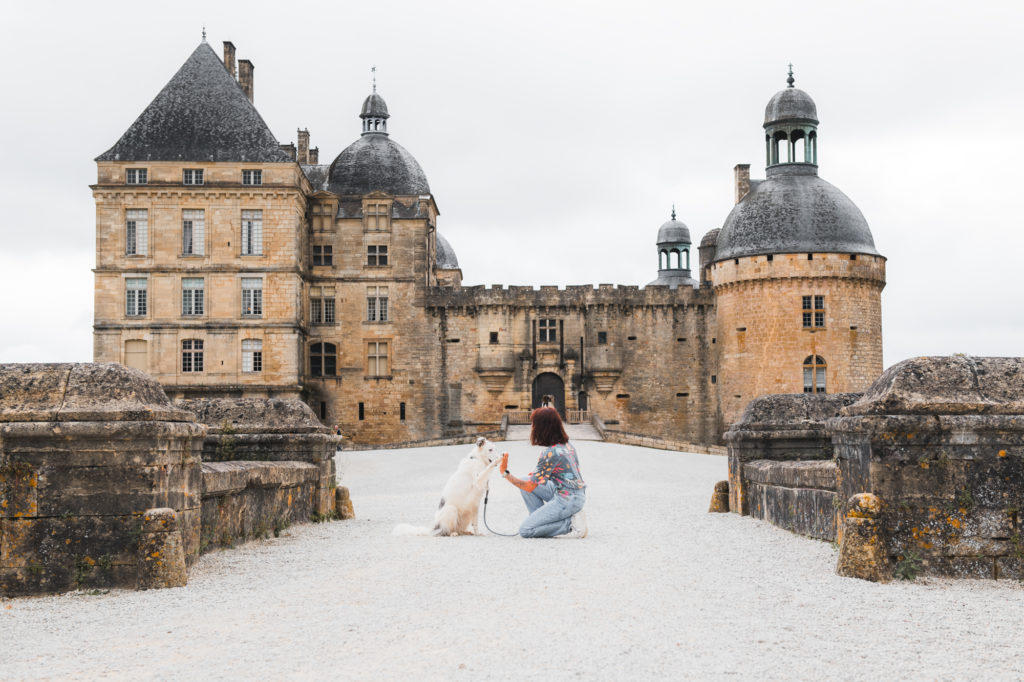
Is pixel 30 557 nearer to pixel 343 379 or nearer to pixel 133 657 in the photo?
pixel 133 657

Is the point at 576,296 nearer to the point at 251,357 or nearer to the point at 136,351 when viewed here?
the point at 251,357

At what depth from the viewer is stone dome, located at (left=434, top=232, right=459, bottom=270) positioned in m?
55.2

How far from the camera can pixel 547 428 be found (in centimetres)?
965

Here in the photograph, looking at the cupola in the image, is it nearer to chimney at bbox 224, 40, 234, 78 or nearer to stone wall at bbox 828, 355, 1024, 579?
chimney at bbox 224, 40, 234, 78

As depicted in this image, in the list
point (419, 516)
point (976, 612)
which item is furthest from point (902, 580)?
point (419, 516)

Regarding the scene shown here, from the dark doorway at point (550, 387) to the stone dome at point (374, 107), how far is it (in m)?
13.5

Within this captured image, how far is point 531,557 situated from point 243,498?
2759 mm

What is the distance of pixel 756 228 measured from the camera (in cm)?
4000

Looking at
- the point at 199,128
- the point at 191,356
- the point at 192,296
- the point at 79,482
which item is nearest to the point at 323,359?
the point at 191,356

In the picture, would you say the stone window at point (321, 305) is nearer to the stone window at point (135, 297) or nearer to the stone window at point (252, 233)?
the stone window at point (252, 233)

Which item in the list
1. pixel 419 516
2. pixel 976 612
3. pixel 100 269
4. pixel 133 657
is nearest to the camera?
pixel 133 657

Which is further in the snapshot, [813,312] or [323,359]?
[323,359]

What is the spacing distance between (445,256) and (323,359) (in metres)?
16.6

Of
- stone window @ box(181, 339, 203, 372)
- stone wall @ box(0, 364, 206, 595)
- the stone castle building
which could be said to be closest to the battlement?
the stone castle building
